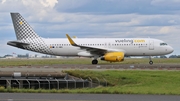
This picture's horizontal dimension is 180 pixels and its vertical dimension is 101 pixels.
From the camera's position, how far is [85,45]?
49000 millimetres

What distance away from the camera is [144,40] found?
157ft

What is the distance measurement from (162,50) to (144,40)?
99.1 inches

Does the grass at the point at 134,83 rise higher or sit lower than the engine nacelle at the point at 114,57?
lower

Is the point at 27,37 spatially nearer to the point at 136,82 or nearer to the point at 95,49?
the point at 95,49

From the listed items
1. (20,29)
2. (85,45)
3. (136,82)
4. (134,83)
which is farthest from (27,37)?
(134,83)

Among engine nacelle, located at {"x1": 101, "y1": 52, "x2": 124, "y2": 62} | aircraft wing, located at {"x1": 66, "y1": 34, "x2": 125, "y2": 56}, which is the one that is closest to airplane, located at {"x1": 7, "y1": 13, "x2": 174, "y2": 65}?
aircraft wing, located at {"x1": 66, "y1": 34, "x2": 125, "y2": 56}

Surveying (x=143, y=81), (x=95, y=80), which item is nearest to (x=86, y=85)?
(x=95, y=80)

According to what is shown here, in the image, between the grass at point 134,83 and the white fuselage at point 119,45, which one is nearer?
the grass at point 134,83

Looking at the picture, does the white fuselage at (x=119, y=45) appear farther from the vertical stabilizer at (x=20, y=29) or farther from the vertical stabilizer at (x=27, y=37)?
the vertical stabilizer at (x=20, y=29)

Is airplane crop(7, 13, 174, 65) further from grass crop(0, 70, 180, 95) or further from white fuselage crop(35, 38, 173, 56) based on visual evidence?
grass crop(0, 70, 180, 95)

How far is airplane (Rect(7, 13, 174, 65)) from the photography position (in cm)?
4747

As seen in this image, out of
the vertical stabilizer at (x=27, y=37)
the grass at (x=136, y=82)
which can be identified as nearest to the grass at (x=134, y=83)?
the grass at (x=136, y=82)

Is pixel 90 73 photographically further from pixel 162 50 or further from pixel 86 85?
pixel 162 50

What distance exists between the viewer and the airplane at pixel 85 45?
47.5 metres
